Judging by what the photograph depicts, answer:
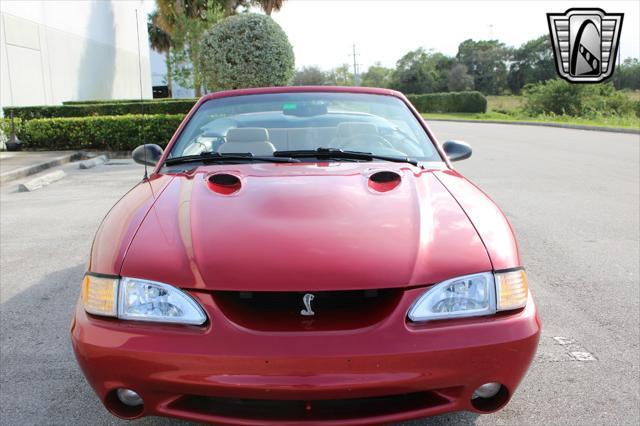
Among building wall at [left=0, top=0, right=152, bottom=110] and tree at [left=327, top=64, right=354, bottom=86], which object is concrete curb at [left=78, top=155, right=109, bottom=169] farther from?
tree at [left=327, top=64, right=354, bottom=86]

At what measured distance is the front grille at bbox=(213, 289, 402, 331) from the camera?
1813 millimetres

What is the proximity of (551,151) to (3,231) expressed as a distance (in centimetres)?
1184

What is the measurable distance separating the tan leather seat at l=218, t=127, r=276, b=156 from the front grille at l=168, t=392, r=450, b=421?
5.00 feet

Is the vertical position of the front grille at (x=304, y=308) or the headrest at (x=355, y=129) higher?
the headrest at (x=355, y=129)

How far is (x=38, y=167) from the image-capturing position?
36.9 ft

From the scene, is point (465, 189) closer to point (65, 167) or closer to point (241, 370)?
point (241, 370)

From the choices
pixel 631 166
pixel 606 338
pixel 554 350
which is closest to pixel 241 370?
pixel 554 350

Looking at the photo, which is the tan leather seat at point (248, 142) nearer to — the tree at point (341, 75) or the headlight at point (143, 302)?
the headlight at point (143, 302)

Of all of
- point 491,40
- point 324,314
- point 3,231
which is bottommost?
point 3,231

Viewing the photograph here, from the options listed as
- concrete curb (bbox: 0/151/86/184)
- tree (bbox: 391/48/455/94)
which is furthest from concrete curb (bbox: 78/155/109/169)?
tree (bbox: 391/48/455/94)

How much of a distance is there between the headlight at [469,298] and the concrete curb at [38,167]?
9682 millimetres

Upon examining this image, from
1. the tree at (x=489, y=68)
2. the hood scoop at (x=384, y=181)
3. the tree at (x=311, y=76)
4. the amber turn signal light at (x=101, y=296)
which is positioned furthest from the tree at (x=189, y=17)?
the tree at (x=311, y=76)

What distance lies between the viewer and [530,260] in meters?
4.66

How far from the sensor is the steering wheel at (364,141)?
10.4ft
